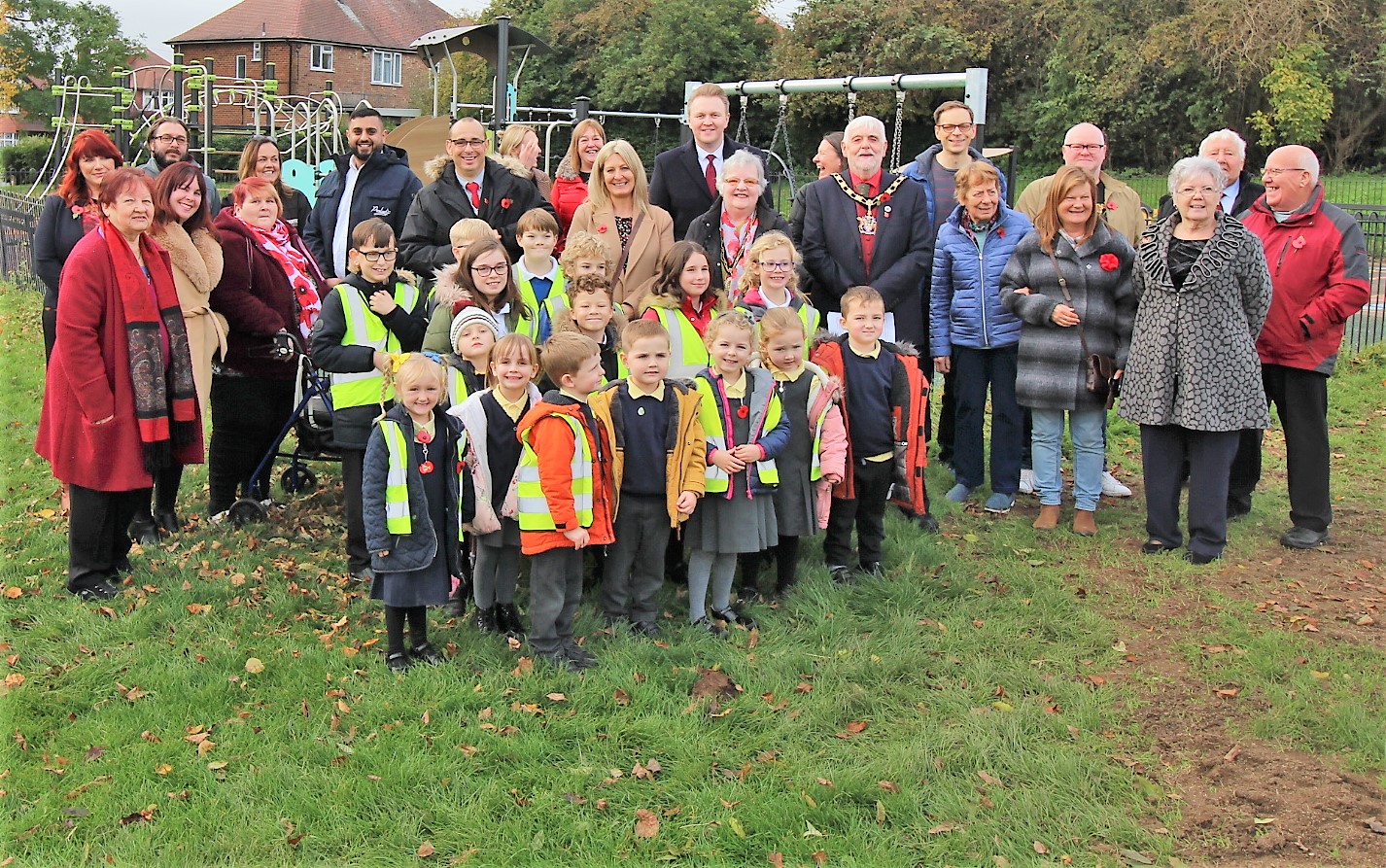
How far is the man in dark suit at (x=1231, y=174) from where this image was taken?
7.00 metres

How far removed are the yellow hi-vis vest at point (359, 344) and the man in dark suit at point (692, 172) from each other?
1.95 meters

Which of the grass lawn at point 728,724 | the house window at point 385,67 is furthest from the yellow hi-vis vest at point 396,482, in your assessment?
the house window at point 385,67

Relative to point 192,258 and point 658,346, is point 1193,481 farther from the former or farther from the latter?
point 192,258

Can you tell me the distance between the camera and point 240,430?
6715 millimetres

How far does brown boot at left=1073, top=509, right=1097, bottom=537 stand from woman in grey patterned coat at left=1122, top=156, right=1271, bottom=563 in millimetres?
440

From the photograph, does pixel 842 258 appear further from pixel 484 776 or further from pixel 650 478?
pixel 484 776

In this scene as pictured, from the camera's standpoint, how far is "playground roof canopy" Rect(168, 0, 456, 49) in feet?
172

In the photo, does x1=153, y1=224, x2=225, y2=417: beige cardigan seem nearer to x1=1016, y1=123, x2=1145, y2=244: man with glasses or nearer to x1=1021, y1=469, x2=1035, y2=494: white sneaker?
x1=1016, y1=123, x2=1145, y2=244: man with glasses

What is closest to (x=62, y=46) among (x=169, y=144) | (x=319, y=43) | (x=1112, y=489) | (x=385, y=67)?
(x=319, y=43)

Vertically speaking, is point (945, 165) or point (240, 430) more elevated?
point (945, 165)

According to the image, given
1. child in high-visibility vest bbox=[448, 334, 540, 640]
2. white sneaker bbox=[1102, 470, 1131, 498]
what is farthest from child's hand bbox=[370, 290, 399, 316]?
white sneaker bbox=[1102, 470, 1131, 498]

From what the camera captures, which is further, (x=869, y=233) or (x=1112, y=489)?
(x=1112, y=489)

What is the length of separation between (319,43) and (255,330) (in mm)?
50817

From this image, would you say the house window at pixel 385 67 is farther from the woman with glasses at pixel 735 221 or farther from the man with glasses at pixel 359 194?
the woman with glasses at pixel 735 221
